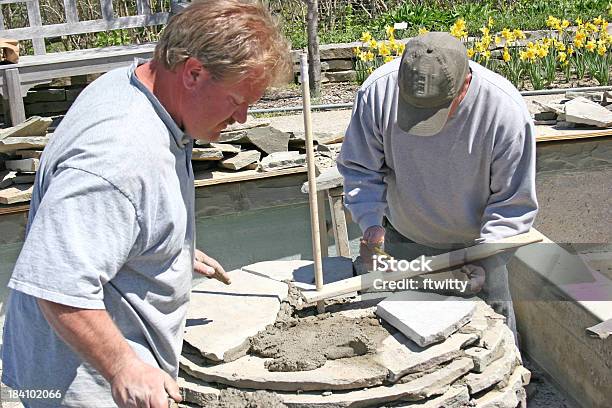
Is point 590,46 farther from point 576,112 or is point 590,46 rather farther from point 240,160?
point 240,160

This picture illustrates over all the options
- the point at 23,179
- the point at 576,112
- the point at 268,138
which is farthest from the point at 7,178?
the point at 576,112

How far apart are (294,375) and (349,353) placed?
7.5 inches

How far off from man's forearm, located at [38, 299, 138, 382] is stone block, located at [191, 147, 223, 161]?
4.35 m

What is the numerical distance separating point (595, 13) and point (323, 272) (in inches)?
353

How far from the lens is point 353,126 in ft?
9.80

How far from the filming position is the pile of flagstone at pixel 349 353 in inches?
85.7

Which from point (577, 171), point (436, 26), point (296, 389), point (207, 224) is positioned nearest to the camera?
point (296, 389)

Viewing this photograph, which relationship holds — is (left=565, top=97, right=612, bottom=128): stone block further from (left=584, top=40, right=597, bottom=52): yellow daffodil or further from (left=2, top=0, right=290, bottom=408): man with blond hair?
(left=2, top=0, right=290, bottom=408): man with blond hair

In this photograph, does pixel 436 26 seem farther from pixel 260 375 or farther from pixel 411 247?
pixel 260 375

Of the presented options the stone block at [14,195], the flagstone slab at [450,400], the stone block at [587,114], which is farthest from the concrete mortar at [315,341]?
the stone block at [587,114]

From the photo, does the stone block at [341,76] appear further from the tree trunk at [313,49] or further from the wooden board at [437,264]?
the wooden board at [437,264]

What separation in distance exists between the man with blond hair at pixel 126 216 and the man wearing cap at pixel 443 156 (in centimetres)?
102

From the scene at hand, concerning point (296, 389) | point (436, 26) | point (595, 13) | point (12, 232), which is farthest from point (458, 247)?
point (595, 13)

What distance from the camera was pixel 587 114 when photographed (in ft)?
21.4
